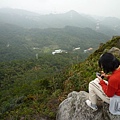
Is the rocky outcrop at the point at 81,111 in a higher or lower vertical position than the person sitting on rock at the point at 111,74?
lower

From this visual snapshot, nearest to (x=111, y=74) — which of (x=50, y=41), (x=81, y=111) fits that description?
(x=81, y=111)

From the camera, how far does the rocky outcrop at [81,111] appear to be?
518 centimetres

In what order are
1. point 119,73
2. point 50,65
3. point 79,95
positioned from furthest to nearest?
point 50,65, point 79,95, point 119,73

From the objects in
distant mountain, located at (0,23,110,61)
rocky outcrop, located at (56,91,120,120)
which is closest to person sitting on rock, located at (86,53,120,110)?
rocky outcrop, located at (56,91,120,120)

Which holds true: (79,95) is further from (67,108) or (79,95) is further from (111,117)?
(111,117)

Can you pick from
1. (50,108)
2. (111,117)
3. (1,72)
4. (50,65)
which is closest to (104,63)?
(111,117)

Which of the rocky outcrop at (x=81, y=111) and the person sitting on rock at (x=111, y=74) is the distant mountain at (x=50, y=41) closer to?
the rocky outcrop at (x=81, y=111)

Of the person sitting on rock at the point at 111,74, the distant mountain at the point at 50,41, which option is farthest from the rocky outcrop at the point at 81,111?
the distant mountain at the point at 50,41

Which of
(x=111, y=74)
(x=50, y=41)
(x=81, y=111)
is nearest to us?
(x=111, y=74)

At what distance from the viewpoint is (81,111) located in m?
5.72

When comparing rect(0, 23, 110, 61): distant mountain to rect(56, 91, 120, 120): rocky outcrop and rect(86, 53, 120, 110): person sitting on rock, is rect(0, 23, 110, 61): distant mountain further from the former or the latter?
rect(86, 53, 120, 110): person sitting on rock

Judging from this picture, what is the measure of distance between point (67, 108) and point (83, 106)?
0.67 metres

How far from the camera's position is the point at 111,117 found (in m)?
4.96

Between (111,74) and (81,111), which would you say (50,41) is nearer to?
(81,111)
